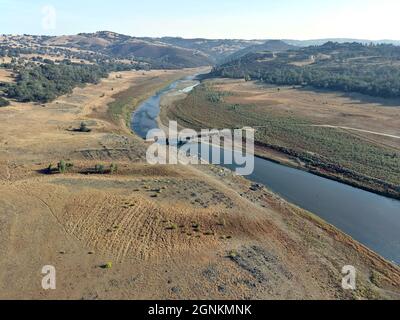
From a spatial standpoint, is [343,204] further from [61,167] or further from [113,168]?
[61,167]

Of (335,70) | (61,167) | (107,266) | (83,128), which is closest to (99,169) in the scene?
(61,167)

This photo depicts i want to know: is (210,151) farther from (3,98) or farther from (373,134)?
(3,98)

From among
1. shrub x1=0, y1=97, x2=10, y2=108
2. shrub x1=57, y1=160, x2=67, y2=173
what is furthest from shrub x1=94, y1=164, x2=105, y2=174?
shrub x1=0, y1=97, x2=10, y2=108

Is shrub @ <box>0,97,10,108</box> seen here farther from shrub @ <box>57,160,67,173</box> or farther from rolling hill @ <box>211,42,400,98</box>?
rolling hill @ <box>211,42,400,98</box>

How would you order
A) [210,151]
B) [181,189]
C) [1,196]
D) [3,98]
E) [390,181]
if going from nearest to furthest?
[1,196] < [181,189] < [390,181] < [210,151] < [3,98]

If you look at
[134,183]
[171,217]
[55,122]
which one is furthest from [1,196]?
[55,122]

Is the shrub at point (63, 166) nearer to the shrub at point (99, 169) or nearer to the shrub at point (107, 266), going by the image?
the shrub at point (99, 169)
